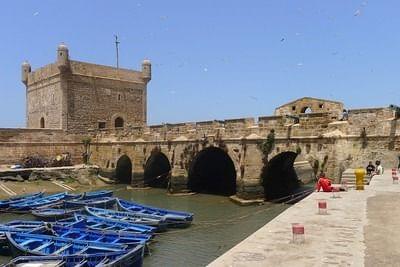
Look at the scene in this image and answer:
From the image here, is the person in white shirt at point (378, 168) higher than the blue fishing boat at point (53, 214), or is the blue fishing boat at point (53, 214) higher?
the person in white shirt at point (378, 168)

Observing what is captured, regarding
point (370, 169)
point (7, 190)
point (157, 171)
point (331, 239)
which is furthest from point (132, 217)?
point (157, 171)

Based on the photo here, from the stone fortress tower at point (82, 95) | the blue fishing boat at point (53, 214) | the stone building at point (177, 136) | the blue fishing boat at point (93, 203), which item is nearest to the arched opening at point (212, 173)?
the stone building at point (177, 136)

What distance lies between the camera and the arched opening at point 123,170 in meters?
32.4

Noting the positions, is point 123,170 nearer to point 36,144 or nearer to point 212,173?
point 36,144

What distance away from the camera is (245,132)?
71.2ft

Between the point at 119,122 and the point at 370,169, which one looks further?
the point at 119,122

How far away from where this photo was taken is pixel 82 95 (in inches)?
1416

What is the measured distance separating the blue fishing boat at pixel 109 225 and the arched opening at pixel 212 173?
1029 centimetres

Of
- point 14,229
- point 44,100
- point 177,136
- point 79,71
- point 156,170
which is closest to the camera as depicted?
point 14,229

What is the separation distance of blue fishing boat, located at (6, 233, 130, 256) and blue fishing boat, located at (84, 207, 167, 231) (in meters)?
3.65

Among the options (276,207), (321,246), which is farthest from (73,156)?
(321,246)

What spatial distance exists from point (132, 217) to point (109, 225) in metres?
1.67

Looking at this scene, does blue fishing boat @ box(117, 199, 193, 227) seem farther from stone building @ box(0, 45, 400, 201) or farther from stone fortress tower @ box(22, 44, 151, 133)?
stone fortress tower @ box(22, 44, 151, 133)

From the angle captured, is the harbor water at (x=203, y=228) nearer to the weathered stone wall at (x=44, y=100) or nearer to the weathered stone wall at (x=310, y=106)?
Result: the weathered stone wall at (x=310, y=106)
